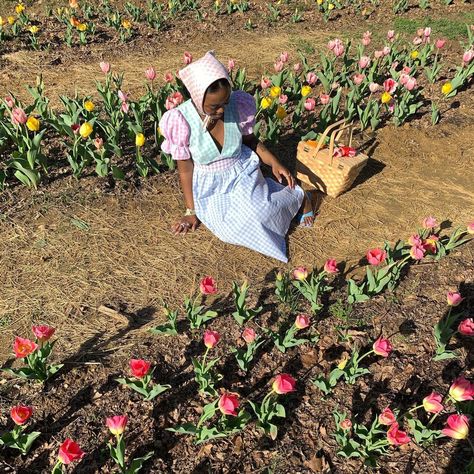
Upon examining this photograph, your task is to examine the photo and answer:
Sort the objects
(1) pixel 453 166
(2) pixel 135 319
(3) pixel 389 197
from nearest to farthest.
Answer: (2) pixel 135 319 → (3) pixel 389 197 → (1) pixel 453 166

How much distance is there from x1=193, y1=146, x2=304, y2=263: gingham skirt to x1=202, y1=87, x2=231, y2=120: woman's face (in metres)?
0.49

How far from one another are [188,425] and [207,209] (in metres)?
1.62

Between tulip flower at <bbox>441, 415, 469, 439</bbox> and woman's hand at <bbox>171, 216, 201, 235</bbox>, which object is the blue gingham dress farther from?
tulip flower at <bbox>441, 415, 469, 439</bbox>

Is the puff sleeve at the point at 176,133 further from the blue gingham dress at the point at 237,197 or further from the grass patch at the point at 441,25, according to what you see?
the grass patch at the point at 441,25

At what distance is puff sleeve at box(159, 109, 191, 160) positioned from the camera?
294cm

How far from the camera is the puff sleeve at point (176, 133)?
2.94m

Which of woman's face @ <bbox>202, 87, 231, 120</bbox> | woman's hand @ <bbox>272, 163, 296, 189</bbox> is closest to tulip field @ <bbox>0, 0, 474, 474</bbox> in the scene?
woman's hand @ <bbox>272, 163, 296, 189</bbox>

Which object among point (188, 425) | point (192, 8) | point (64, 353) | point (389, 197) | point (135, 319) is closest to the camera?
point (188, 425)

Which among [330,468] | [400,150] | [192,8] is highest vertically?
[192,8]

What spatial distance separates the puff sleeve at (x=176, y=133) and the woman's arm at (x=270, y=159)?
562 mm

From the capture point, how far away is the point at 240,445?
2191 millimetres

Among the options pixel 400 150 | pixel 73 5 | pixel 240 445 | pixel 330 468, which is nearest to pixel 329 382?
pixel 330 468

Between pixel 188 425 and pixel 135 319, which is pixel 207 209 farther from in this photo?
pixel 188 425

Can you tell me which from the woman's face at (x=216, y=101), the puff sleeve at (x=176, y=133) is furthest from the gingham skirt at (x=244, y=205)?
the woman's face at (x=216, y=101)
